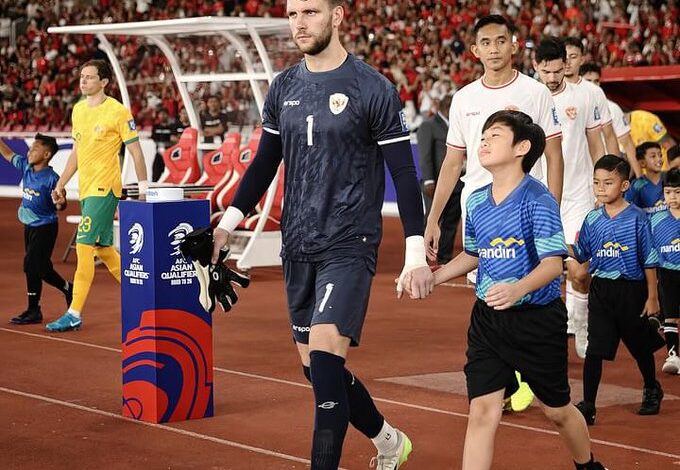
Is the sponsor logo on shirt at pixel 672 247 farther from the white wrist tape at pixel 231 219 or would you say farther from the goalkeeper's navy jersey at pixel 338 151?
the white wrist tape at pixel 231 219

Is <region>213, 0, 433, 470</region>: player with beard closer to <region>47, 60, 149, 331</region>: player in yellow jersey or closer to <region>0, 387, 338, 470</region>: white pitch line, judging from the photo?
<region>0, 387, 338, 470</region>: white pitch line

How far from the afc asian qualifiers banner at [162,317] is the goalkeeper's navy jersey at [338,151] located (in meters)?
1.82

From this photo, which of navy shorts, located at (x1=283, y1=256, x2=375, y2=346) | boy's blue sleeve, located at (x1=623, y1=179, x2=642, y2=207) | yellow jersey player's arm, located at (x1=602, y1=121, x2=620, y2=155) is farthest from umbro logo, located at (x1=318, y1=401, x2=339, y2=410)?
boy's blue sleeve, located at (x1=623, y1=179, x2=642, y2=207)

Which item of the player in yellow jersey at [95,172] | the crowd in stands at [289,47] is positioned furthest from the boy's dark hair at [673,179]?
the crowd in stands at [289,47]

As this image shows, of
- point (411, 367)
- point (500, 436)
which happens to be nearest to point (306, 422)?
point (500, 436)

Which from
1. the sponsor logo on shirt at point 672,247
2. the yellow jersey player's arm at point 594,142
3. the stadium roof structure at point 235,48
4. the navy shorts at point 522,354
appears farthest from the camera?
the stadium roof structure at point 235,48

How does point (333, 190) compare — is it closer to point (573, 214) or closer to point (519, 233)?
point (519, 233)

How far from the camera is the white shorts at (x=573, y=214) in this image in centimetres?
973

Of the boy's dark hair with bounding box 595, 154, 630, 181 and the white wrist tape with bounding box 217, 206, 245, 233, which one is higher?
the white wrist tape with bounding box 217, 206, 245, 233

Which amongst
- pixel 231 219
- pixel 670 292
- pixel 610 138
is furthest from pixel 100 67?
pixel 231 219

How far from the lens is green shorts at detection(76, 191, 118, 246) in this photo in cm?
1095

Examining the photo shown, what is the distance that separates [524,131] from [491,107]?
6.39 ft

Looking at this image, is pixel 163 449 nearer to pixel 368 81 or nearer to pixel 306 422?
pixel 306 422

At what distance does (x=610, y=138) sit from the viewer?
995cm
